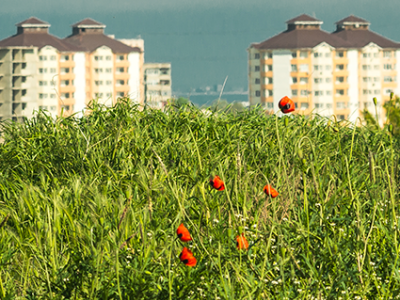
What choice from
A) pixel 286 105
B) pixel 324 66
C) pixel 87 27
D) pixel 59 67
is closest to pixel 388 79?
pixel 324 66

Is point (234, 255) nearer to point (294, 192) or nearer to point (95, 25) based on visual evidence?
point (294, 192)

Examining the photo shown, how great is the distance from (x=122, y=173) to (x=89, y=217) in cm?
110

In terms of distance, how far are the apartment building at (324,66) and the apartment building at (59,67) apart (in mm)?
23429

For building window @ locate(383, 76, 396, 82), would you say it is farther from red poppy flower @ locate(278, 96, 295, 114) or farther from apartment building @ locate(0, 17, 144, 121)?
red poppy flower @ locate(278, 96, 295, 114)

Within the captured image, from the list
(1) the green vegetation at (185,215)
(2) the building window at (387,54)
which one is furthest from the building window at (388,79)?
(1) the green vegetation at (185,215)

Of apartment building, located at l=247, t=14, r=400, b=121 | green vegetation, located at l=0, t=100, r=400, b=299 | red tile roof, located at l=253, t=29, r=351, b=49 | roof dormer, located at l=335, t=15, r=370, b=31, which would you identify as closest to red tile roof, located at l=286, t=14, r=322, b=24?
apartment building, located at l=247, t=14, r=400, b=121

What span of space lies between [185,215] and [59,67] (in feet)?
349

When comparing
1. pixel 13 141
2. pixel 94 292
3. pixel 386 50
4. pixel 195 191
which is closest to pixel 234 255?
pixel 94 292

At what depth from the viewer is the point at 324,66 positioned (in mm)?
110438

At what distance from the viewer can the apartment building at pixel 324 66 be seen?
360 feet

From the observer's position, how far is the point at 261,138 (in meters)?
7.51

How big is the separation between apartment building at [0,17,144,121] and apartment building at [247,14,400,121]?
23.4 metres

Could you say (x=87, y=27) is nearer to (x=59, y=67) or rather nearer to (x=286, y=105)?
(x=59, y=67)

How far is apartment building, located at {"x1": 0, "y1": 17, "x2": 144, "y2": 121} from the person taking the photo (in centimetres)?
9656
